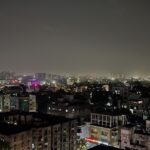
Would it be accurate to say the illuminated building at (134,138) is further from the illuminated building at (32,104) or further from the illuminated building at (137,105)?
the illuminated building at (32,104)

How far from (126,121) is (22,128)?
11.1 m

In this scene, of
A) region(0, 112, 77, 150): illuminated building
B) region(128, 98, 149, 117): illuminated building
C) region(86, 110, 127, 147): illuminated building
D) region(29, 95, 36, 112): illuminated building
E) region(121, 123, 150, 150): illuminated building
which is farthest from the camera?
region(29, 95, 36, 112): illuminated building

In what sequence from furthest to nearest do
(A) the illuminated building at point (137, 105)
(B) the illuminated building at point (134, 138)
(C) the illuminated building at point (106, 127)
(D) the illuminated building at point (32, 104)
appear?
(D) the illuminated building at point (32, 104)
(A) the illuminated building at point (137, 105)
(C) the illuminated building at point (106, 127)
(B) the illuminated building at point (134, 138)

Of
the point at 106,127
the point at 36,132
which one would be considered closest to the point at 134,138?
the point at 106,127

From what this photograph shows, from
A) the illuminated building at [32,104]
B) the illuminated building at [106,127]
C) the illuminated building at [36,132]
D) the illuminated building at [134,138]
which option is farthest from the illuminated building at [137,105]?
the illuminated building at [36,132]

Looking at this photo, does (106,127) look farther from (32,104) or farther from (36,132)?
(32,104)

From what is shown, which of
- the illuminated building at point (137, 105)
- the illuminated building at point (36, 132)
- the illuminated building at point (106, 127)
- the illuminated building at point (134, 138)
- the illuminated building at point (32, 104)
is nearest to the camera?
the illuminated building at point (36, 132)

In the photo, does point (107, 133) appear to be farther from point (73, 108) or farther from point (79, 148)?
point (73, 108)

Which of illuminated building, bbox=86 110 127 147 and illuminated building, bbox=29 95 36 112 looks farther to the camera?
→ illuminated building, bbox=29 95 36 112

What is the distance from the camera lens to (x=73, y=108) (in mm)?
32656

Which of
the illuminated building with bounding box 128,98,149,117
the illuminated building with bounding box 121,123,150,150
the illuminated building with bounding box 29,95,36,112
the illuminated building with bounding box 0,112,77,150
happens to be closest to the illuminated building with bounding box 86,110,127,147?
the illuminated building with bounding box 121,123,150,150

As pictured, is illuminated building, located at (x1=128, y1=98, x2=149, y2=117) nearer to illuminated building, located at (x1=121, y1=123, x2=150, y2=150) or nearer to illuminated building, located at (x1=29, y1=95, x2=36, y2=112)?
illuminated building, located at (x1=29, y1=95, x2=36, y2=112)

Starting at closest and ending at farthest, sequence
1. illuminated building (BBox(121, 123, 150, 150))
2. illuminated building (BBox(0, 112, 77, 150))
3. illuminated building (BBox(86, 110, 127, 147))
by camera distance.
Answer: illuminated building (BBox(0, 112, 77, 150))
illuminated building (BBox(121, 123, 150, 150))
illuminated building (BBox(86, 110, 127, 147))

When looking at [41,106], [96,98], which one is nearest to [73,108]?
[41,106]
